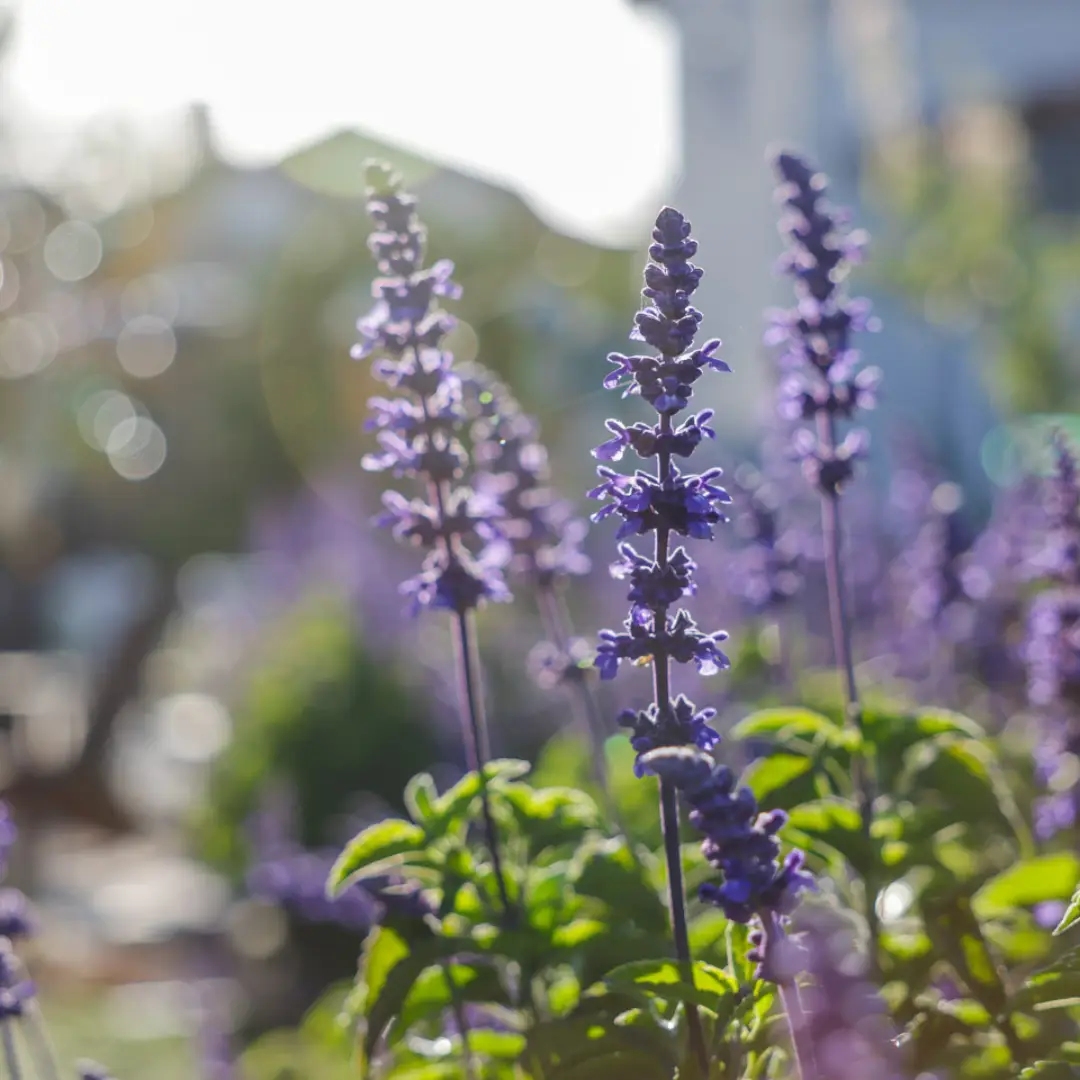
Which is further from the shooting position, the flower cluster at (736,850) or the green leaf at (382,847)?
the green leaf at (382,847)

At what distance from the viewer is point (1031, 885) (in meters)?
2.12

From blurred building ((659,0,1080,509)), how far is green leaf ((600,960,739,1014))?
11.0 metres

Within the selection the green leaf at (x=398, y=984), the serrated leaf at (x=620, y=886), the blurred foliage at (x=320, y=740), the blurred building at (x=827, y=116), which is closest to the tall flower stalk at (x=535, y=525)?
the serrated leaf at (x=620, y=886)

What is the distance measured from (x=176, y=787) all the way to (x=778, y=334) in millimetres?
9244

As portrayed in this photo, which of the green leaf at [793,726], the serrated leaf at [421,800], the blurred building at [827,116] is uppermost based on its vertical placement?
the blurred building at [827,116]

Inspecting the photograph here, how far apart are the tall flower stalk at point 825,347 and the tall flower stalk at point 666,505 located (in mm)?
589

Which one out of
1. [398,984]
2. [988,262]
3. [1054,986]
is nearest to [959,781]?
[1054,986]

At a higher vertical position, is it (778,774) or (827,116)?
(827,116)

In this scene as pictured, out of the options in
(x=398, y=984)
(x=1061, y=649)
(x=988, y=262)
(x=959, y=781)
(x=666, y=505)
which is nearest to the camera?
(x=666, y=505)

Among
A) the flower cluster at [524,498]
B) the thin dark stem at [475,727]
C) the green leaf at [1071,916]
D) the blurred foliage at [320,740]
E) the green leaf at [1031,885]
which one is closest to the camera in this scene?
the green leaf at [1071,916]

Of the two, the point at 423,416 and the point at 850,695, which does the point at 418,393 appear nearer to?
the point at 423,416

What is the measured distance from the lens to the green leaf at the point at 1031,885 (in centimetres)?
209

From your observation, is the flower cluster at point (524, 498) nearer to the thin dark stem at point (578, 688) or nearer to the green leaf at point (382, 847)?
the thin dark stem at point (578, 688)

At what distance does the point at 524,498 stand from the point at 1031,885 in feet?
3.28
